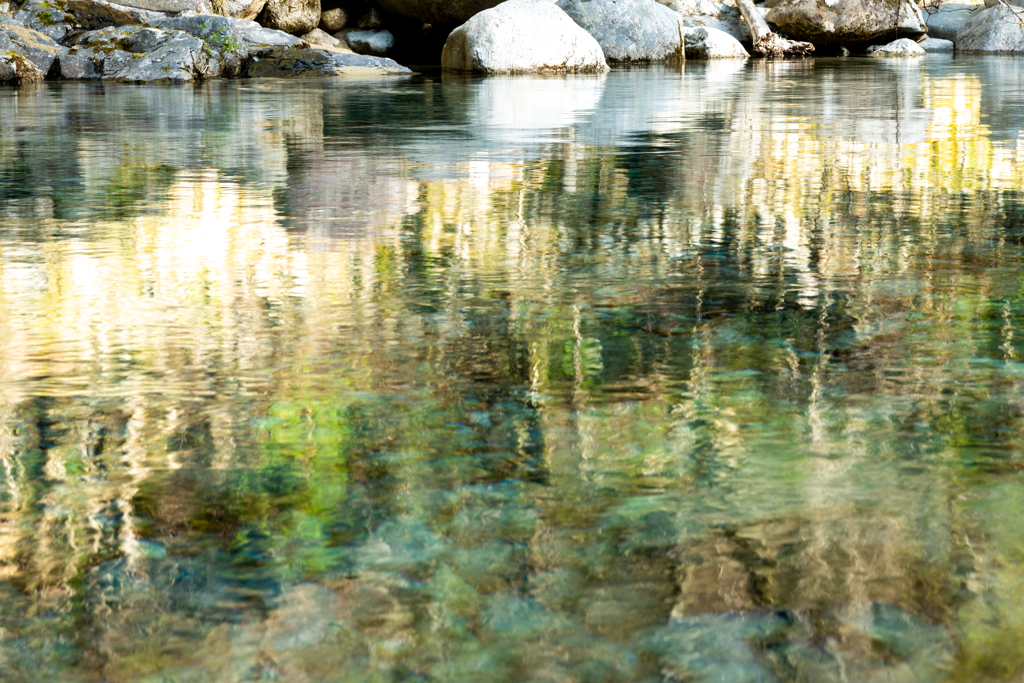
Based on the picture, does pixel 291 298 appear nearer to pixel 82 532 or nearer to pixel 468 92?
pixel 82 532

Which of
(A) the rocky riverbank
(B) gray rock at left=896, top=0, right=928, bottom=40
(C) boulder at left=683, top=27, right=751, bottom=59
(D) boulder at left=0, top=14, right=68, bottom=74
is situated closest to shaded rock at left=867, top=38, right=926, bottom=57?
(A) the rocky riverbank

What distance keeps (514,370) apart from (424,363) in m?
0.15

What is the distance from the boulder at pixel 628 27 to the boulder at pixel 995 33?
21.3 feet

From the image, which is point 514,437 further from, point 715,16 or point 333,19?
point 715,16

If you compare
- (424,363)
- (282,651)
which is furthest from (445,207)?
(282,651)

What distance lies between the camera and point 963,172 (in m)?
4.02

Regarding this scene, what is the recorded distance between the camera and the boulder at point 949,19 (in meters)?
23.4

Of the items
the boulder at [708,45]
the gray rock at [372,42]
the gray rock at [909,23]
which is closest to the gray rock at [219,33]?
the gray rock at [372,42]

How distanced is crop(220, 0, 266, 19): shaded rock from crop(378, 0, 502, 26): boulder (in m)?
2.22

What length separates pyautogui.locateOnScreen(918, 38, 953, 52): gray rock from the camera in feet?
71.2

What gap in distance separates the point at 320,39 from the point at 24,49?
6.37m

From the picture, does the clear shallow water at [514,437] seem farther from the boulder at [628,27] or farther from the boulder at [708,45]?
the boulder at [708,45]

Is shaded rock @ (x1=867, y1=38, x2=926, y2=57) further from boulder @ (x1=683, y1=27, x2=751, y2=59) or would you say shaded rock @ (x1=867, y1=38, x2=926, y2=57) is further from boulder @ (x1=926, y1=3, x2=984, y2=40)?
boulder @ (x1=926, y1=3, x2=984, y2=40)

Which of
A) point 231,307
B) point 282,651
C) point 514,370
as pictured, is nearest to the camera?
point 282,651
